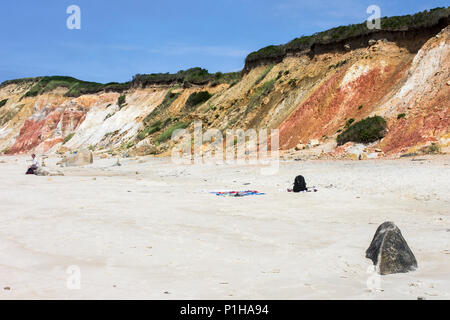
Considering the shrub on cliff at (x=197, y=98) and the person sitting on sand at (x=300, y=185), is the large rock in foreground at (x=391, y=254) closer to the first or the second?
the person sitting on sand at (x=300, y=185)

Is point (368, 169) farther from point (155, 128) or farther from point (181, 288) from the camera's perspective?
point (155, 128)

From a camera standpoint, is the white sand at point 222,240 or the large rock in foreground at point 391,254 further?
the large rock in foreground at point 391,254

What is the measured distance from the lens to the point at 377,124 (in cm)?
2245

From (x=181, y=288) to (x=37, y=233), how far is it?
3.60 metres

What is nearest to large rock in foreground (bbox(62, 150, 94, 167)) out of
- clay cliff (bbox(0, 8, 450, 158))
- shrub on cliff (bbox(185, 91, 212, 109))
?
clay cliff (bbox(0, 8, 450, 158))

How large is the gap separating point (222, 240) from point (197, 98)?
140 feet

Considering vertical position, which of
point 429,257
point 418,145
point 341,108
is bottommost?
point 429,257

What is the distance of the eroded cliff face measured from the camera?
73.3ft

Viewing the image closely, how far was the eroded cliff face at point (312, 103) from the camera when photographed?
22.3m

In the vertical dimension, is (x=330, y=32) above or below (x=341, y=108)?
above

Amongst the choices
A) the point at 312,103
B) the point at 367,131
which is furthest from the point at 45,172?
the point at 312,103

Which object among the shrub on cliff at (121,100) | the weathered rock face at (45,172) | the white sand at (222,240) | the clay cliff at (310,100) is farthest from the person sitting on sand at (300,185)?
the shrub on cliff at (121,100)

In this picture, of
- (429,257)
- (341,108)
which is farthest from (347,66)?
(429,257)

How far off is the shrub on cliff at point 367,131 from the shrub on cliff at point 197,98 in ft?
90.4
